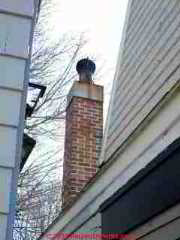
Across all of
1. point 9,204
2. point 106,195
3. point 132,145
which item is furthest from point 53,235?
point 9,204

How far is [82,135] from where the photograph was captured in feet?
22.6

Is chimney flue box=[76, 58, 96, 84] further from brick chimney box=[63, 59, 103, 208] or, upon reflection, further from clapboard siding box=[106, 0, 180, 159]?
clapboard siding box=[106, 0, 180, 159]

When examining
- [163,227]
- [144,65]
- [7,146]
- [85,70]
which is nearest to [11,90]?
[7,146]

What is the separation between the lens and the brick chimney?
6629 mm

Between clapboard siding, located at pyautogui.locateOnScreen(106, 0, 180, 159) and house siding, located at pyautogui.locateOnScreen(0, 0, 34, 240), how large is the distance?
128cm

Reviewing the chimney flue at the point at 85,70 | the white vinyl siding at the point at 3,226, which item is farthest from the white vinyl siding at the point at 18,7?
the chimney flue at the point at 85,70

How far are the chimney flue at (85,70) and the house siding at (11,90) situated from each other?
16.2ft

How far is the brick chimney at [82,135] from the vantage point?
21.7 ft

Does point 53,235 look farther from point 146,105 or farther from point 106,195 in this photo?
point 146,105

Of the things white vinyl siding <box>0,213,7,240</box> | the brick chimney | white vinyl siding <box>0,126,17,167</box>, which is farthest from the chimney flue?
white vinyl siding <box>0,213,7,240</box>

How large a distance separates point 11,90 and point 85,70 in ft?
17.7

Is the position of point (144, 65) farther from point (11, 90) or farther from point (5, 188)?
point (5, 188)

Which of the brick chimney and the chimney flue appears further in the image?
the chimney flue

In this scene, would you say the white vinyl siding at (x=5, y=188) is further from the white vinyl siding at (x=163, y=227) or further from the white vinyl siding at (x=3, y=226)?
the white vinyl siding at (x=163, y=227)
